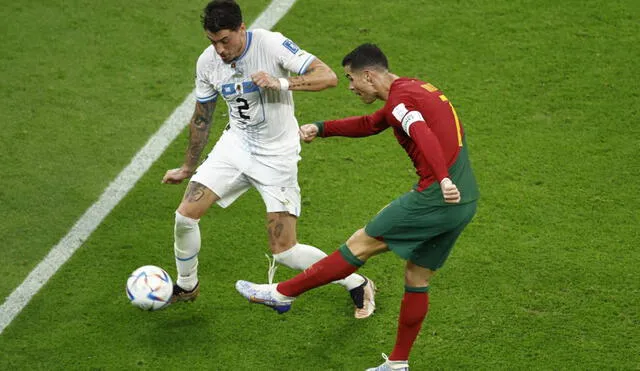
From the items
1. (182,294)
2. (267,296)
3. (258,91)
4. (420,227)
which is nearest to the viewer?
(420,227)

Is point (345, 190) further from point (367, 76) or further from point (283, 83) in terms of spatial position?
point (367, 76)

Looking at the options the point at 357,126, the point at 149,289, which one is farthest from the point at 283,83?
the point at 149,289

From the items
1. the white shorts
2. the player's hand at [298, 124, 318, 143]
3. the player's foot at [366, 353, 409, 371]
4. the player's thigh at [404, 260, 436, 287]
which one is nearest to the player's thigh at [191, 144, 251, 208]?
the white shorts

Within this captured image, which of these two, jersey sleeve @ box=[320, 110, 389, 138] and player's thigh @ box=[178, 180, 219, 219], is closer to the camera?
jersey sleeve @ box=[320, 110, 389, 138]

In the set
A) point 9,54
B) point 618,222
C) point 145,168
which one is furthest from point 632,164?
point 9,54

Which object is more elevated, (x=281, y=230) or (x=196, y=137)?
(x=196, y=137)

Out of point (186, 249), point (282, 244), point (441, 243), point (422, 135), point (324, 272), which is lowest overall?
point (186, 249)

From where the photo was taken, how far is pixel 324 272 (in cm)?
580

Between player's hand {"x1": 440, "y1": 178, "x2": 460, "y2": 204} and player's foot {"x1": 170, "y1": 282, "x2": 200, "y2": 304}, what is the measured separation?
2.09 meters

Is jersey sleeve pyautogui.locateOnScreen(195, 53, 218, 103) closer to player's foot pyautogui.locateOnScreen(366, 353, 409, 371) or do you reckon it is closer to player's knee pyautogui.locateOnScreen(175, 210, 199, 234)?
player's knee pyautogui.locateOnScreen(175, 210, 199, 234)

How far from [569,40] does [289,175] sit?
12.4 feet

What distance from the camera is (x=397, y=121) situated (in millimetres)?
5516

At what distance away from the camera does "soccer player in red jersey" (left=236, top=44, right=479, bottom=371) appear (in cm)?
548

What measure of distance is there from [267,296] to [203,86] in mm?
1402
